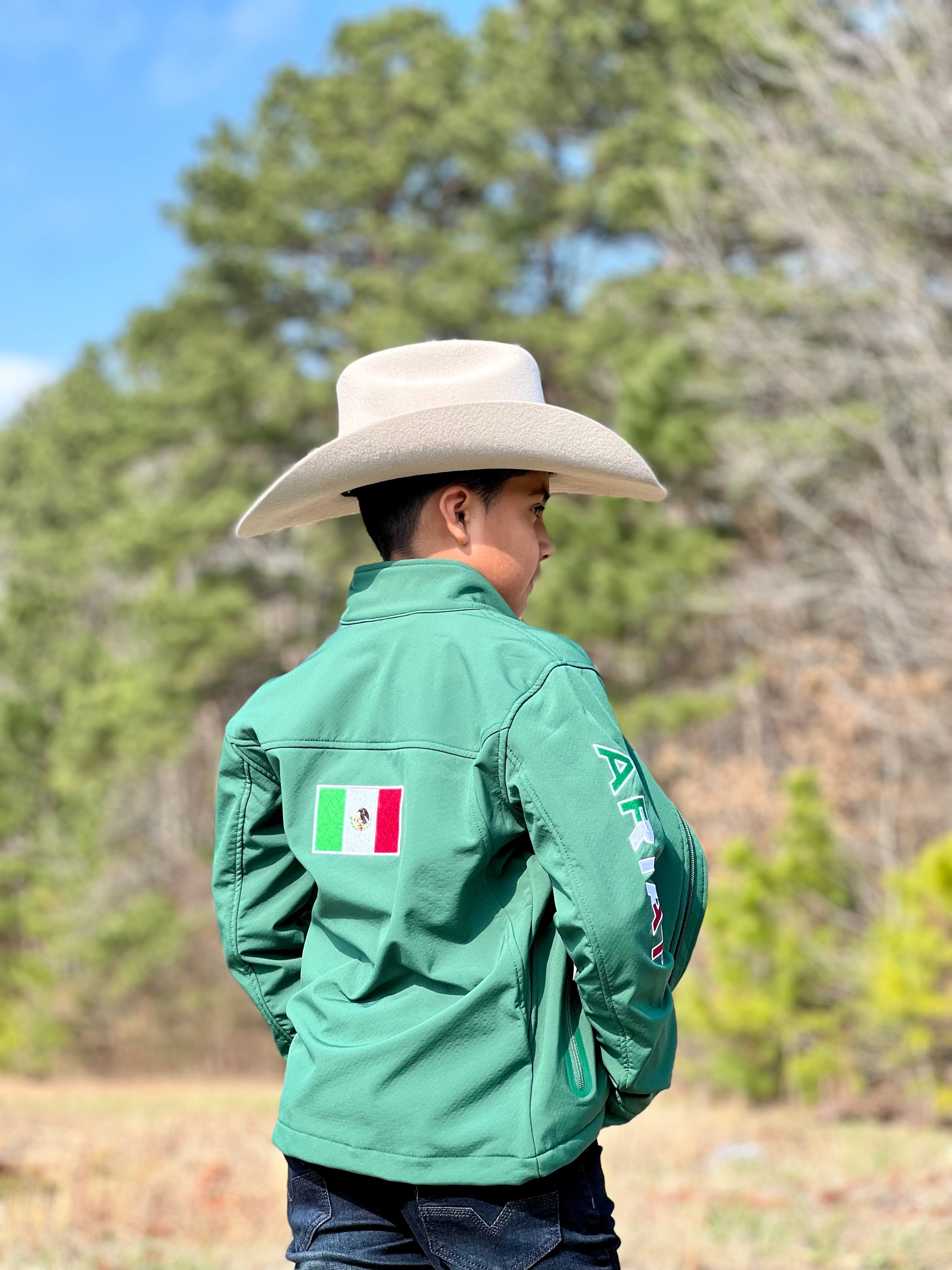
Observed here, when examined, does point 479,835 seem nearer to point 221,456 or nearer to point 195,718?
point 221,456

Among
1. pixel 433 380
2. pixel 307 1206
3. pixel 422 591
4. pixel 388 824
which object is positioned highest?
pixel 433 380

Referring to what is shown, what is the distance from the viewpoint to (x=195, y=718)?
22.2 meters

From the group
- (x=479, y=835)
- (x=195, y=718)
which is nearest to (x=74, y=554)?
(x=195, y=718)

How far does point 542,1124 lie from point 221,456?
→ 1956 cm

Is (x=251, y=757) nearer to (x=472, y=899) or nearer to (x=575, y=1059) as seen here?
(x=472, y=899)

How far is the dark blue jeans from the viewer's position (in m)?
1.51


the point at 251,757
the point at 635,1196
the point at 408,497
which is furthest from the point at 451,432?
the point at 635,1196

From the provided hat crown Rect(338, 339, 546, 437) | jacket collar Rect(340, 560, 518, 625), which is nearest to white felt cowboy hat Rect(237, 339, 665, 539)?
A: hat crown Rect(338, 339, 546, 437)

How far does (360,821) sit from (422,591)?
299 mm

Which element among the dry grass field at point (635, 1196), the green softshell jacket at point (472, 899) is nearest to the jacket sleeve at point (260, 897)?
the green softshell jacket at point (472, 899)

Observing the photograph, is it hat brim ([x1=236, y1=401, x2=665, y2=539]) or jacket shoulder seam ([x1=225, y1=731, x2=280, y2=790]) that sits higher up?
hat brim ([x1=236, y1=401, x2=665, y2=539])

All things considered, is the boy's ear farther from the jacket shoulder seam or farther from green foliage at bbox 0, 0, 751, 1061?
green foliage at bbox 0, 0, 751, 1061

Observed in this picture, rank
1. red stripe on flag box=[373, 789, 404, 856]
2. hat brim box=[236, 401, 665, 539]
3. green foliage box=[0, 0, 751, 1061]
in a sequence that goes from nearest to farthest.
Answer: red stripe on flag box=[373, 789, 404, 856], hat brim box=[236, 401, 665, 539], green foliage box=[0, 0, 751, 1061]

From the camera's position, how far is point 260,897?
1.84m
